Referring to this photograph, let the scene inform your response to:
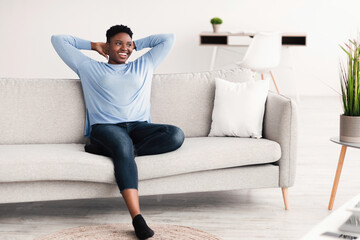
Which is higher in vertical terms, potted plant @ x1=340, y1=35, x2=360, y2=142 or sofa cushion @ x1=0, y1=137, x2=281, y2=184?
potted plant @ x1=340, y1=35, x2=360, y2=142

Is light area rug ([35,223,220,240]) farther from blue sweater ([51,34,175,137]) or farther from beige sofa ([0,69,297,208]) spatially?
blue sweater ([51,34,175,137])

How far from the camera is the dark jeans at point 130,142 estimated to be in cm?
254

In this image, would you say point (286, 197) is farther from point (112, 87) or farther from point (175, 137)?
point (112, 87)

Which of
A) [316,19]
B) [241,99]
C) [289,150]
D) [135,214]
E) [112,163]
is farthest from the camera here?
[316,19]

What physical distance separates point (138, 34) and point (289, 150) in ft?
16.3

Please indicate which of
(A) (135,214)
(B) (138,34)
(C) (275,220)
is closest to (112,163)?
(A) (135,214)

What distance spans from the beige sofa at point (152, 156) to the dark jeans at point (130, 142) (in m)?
0.05

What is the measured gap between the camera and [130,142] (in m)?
2.70

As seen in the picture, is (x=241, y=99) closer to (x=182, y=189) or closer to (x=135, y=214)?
(x=182, y=189)

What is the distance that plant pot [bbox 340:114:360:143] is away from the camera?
106 inches

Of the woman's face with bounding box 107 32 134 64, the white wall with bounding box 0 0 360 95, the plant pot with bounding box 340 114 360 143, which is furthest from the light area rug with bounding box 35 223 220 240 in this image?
the white wall with bounding box 0 0 360 95

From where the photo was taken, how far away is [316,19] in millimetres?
7289

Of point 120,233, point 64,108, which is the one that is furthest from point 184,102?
point 120,233

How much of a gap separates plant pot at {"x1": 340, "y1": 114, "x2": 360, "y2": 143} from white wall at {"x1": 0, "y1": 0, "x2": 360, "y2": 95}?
176 inches
